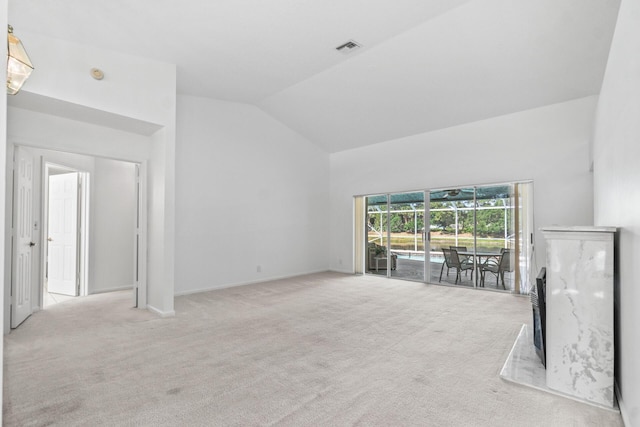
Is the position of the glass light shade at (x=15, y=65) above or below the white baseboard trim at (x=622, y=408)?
above

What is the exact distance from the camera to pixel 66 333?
12.4 ft

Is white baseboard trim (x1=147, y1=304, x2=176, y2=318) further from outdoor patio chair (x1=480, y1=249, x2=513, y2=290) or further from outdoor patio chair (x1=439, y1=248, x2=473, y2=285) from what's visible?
outdoor patio chair (x1=480, y1=249, x2=513, y2=290)

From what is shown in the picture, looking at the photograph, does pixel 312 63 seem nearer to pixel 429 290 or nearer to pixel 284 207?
pixel 284 207

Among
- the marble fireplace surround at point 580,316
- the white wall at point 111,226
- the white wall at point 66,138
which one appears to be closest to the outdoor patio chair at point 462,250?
the marble fireplace surround at point 580,316

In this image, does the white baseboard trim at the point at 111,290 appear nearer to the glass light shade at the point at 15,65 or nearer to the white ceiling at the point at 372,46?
the white ceiling at the point at 372,46

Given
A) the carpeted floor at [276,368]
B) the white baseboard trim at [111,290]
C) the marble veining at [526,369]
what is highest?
the marble veining at [526,369]

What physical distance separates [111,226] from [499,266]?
7324 millimetres

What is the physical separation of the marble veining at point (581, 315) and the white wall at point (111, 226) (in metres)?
6.67

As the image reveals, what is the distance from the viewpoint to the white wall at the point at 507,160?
207 inches

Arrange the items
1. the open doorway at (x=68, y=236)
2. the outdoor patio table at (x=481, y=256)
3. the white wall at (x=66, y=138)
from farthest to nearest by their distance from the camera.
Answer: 1. the outdoor patio table at (x=481, y=256)
2. the open doorway at (x=68, y=236)
3. the white wall at (x=66, y=138)

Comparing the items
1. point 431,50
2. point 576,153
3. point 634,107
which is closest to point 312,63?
point 431,50

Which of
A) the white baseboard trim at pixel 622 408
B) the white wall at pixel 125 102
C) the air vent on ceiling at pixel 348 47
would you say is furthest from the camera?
the air vent on ceiling at pixel 348 47

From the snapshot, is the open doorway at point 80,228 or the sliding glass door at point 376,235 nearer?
the open doorway at point 80,228

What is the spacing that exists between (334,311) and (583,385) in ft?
9.56
